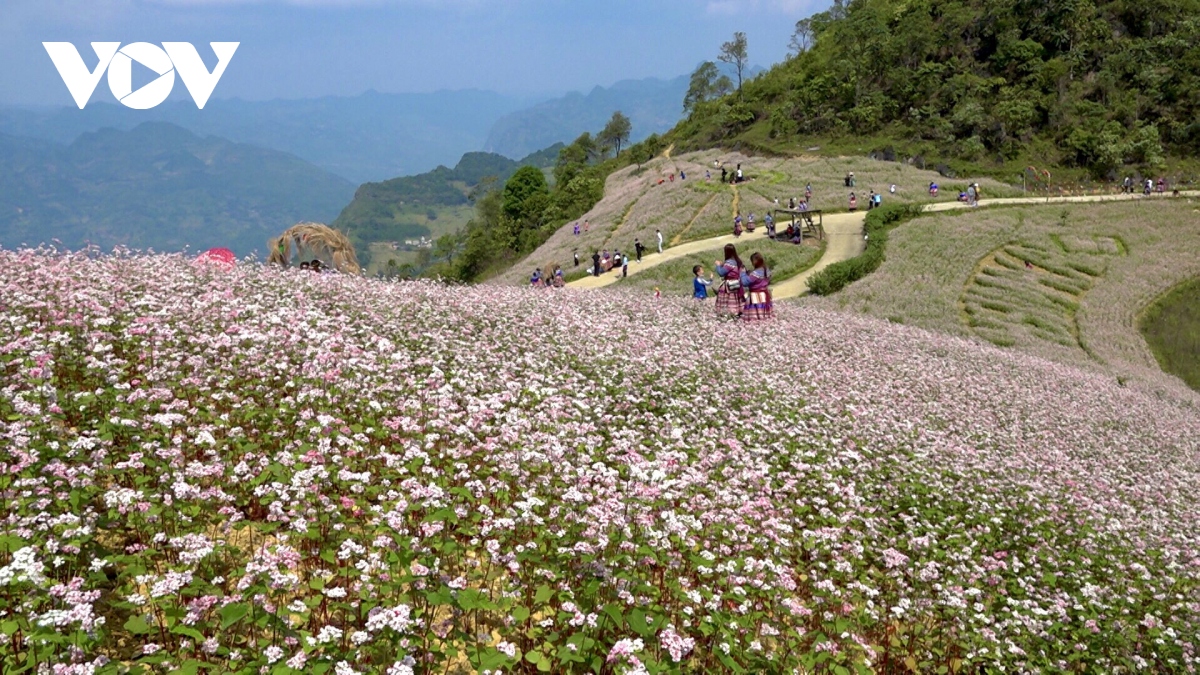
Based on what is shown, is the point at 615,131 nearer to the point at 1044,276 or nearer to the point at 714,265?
the point at 714,265

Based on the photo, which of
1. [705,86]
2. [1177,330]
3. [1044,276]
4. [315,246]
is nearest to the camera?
[315,246]

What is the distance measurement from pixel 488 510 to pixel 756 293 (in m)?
14.6

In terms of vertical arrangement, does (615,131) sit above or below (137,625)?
above

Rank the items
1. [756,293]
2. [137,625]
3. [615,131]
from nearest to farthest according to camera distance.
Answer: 1. [137,625]
2. [756,293]
3. [615,131]

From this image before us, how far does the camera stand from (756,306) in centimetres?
1919

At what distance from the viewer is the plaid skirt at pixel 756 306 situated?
19.1 meters

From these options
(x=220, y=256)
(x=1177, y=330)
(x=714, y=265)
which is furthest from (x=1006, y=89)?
(x=220, y=256)

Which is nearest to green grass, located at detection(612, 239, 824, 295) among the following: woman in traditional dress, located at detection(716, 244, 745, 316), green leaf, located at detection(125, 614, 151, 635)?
woman in traditional dress, located at detection(716, 244, 745, 316)

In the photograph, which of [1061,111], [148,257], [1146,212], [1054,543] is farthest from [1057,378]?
[1061,111]

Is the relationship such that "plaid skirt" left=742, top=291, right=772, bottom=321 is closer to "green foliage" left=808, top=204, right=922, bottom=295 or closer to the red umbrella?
the red umbrella

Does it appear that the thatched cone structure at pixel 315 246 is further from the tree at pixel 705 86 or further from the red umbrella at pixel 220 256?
the tree at pixel 705 86

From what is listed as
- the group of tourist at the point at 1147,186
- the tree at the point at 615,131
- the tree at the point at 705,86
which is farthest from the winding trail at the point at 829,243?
the tree at the point at 615,131

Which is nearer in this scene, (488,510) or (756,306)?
(488,510)

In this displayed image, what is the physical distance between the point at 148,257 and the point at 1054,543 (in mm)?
14443
